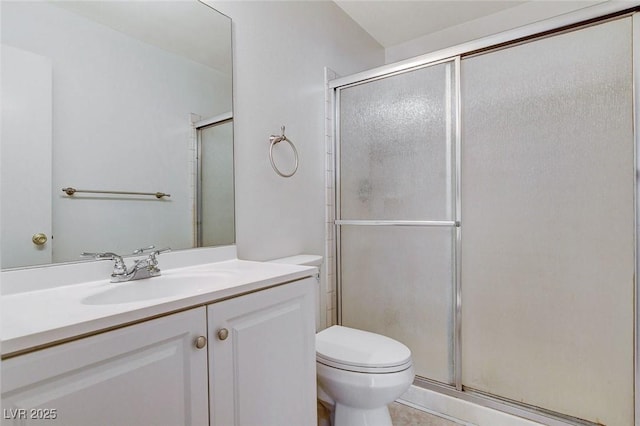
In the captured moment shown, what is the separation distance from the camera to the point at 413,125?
1.88m

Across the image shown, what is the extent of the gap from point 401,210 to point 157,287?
1299 mm

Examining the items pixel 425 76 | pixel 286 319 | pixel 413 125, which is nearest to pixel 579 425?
pixel 286 319

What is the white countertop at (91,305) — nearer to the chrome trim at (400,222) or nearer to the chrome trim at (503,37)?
the chrome trim at (400,222)

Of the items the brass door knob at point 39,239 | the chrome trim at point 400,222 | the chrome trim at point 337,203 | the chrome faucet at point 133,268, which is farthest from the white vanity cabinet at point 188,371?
the chrome trim at point 337,203

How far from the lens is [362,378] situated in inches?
52.2

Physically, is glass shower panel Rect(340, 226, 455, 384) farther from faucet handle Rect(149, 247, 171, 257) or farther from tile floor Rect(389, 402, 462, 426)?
faucet handle Rect(149, 247, 171, 257)

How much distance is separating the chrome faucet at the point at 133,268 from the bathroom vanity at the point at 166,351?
3cm

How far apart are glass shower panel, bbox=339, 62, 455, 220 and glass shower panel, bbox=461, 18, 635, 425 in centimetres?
12

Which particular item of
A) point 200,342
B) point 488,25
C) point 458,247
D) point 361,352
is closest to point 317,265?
point 361,352

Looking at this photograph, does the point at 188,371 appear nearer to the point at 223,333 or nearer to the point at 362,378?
the point at 223,333

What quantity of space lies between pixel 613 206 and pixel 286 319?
1.37m

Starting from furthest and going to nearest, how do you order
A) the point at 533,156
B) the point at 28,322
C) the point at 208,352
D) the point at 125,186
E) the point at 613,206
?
the point at 533,156 < the point at 613,206 < the point at 125,186 < the point at 208,352 < the point at 28,322

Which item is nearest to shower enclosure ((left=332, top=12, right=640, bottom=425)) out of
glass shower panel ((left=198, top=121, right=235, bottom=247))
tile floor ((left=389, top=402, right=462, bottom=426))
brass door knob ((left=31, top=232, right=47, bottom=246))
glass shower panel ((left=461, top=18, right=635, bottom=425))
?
glass shower panel ((left=461, top=18, right=635, bottom=425))

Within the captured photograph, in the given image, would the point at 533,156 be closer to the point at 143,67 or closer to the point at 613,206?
the point at 613,206
